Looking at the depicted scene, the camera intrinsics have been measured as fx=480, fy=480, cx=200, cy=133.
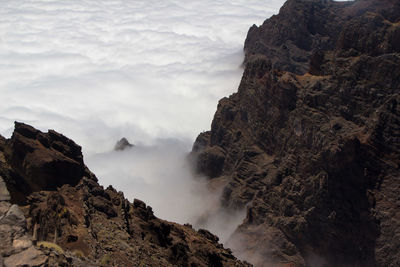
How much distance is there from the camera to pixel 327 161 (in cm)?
6025

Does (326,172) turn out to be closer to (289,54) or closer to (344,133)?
(344,133)

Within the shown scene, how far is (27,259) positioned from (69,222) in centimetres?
1042

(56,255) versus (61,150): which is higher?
(56,255)

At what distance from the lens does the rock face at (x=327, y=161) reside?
195 ft

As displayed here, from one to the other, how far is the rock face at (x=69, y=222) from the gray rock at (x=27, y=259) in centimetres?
3

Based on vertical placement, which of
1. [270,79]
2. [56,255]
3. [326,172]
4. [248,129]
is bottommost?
[248,129]

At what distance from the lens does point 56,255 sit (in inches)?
728

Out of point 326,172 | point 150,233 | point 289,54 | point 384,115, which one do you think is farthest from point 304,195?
point 289,54

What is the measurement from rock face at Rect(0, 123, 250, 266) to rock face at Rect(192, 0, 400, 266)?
76.1 ft

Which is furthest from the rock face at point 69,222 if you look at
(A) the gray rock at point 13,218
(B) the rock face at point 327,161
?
(B) the rock face at point 327,161

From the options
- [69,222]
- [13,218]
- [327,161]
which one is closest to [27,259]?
[13,218]

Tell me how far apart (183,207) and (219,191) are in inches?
362

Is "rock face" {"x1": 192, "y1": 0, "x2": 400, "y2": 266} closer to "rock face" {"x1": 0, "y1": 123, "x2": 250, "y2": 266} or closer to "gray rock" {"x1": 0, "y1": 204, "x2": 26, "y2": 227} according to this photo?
"rock face" {"x1": 0, "y1": 123, "x2": 250, "y2": 266}

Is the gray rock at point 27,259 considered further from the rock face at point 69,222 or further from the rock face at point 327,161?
the rock face at point 327,161
